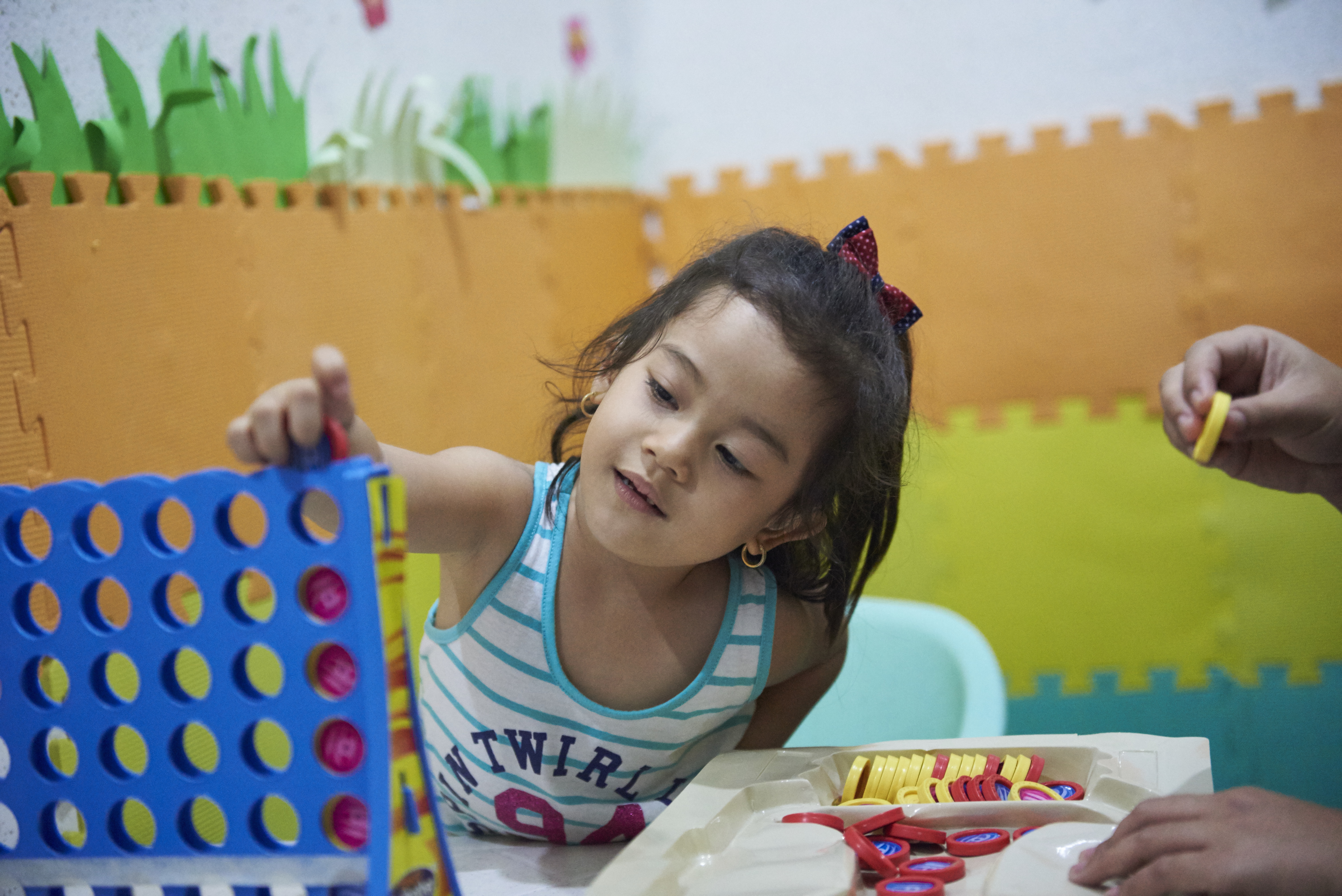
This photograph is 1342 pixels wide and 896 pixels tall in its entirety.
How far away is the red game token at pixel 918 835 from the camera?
0.57m

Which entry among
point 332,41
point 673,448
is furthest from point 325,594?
point 332,41

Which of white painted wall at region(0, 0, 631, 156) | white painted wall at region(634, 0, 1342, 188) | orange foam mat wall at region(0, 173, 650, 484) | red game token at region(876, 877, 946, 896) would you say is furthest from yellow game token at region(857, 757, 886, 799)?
white painted wall at region(634, 0, 1342, 188)

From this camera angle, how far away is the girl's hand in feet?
1.35

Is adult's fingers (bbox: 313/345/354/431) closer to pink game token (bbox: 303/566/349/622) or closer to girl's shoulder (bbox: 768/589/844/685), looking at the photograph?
pink game token (bbox: 303/566/349/622)

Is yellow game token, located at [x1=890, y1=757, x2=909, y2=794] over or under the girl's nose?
under

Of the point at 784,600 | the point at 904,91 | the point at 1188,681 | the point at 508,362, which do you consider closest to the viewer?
the point at 784,600

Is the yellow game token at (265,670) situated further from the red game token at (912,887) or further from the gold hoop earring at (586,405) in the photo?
the red game token at (912,887)

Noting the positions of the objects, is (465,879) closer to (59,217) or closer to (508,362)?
(59,217)

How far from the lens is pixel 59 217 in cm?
67

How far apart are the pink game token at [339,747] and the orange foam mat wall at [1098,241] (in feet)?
3.74

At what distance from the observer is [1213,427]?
1.84 ft

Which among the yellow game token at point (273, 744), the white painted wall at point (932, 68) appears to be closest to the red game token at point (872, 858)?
the yellow game token at point (273, 744)

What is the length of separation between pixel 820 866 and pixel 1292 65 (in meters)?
1.52

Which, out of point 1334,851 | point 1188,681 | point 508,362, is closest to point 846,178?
point 508,362
